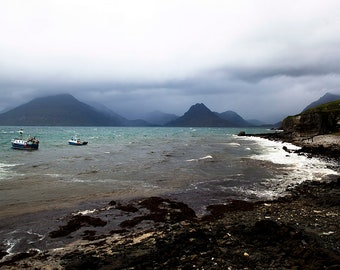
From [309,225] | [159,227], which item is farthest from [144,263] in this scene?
[309,225]

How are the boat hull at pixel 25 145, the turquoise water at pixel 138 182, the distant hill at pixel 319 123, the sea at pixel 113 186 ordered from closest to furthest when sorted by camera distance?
the sea at pixel 113 186
the turquoise water at pixel 138 182
the boat hull at pixel 25 145
the distant hill at pixel 319 123

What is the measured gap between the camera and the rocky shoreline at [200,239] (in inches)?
511

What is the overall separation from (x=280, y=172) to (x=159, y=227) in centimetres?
2667

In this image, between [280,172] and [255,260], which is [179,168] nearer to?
[280,172]

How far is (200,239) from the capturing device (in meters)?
15.3

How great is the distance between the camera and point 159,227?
19.2 metres

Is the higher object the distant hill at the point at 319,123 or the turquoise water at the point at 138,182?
the distant hill at the point at 319,123

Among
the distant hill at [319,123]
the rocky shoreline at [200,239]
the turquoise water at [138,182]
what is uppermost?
the distant hill at [319,123]

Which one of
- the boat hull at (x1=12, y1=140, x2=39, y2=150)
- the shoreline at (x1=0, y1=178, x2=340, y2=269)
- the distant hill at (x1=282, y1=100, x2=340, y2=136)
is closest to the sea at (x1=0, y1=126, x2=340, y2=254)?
the shoreline at (x1=0, y1=178, x2=340, y2=269)

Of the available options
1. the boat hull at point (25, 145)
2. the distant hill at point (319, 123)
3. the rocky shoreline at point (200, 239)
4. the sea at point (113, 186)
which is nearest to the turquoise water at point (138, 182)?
the sea at point (113, 186)

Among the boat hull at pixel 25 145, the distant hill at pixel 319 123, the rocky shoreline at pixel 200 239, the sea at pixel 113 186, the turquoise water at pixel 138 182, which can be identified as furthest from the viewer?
the distant hill at pixel 319 123

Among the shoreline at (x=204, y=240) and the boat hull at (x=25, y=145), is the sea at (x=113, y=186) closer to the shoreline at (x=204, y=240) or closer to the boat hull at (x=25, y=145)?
the shoreline at (x=204, y=240)

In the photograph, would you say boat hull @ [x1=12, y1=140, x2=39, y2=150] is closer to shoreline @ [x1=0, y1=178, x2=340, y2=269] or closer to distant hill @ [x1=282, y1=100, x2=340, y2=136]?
shoreline @ [x1=0, y1=178, x2=340, y2=269]

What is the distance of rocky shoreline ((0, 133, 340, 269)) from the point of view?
1297 cm
